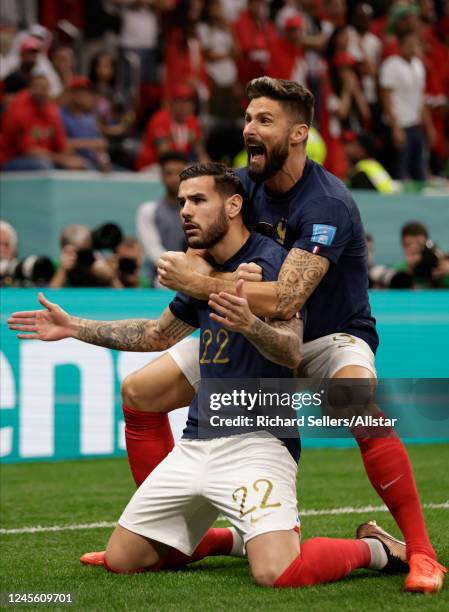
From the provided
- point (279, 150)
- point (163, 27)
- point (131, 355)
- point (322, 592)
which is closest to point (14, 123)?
point (163, 27)

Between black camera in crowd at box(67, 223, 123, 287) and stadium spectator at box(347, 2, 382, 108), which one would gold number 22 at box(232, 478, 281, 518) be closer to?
black camera in crowd at box(67, 223, 123, 287)

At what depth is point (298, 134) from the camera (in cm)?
527

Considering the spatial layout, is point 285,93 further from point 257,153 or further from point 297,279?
point 297,279

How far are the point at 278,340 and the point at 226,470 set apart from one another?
1.99 ft

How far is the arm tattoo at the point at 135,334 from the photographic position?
5.35 metres

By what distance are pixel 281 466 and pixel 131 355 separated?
3.75m

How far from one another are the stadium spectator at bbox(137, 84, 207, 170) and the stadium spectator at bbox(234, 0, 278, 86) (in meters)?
1.39

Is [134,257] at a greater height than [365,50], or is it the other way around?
[365,50]

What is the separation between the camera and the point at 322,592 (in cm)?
478

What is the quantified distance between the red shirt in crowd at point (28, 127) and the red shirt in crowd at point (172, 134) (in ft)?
3.40

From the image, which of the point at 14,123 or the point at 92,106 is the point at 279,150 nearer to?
the point at 14,123

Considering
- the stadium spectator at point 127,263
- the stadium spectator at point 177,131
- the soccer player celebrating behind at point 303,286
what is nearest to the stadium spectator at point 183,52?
the stadium spectator at point 177,131

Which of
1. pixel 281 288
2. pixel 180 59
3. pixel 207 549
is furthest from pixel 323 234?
pixel 180 59

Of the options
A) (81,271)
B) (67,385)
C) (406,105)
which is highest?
(406,105)
